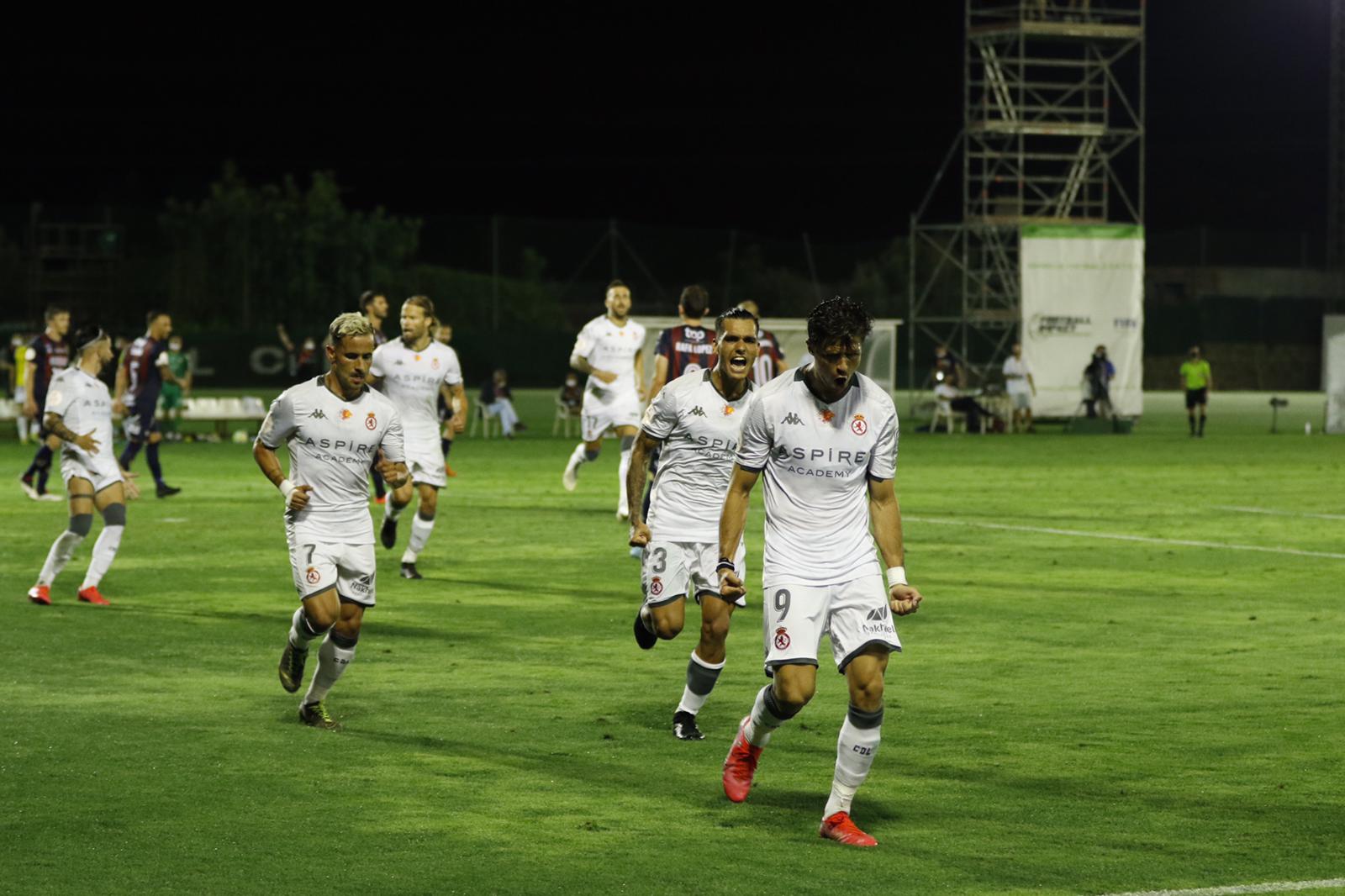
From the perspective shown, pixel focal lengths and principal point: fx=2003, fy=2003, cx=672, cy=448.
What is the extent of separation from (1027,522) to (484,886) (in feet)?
48.8

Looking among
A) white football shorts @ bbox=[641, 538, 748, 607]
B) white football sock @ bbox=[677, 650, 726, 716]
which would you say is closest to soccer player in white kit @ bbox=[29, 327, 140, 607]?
white football shorts @ bbox=[641, 538, 748, 607]

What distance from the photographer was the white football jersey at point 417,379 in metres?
16.0

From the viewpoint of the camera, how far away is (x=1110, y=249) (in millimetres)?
42906

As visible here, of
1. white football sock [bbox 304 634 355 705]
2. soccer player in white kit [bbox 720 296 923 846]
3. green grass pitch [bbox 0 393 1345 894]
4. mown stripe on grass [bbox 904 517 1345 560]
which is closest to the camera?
green grass pitch [bbox 0 393 1345 894]

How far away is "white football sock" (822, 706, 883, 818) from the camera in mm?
7367

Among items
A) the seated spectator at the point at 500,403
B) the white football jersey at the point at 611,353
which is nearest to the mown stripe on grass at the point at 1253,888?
the white football jersey at the point at 611,353

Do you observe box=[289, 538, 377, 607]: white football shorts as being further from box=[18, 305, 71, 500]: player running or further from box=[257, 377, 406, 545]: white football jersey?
box=[18, 305, 71, 500]: player running

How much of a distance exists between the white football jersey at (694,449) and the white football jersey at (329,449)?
4.31 feet

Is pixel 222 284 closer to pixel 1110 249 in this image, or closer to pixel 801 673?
pixel 1110 249

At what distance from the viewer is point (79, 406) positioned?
14.1 meters

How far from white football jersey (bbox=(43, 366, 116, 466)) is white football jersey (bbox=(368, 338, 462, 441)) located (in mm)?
2465

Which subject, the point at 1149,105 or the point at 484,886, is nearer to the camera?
the point at 484,886

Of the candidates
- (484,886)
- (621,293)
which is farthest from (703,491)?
(621,293)

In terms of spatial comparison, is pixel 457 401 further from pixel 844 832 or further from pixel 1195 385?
pixel 1195 385
